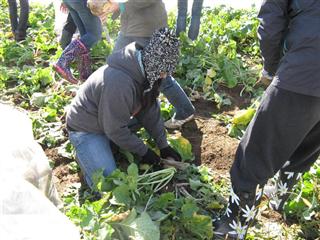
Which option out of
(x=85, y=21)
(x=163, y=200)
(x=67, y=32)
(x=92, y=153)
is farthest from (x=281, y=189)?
(x=67, y=32)

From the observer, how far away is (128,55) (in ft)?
7.69

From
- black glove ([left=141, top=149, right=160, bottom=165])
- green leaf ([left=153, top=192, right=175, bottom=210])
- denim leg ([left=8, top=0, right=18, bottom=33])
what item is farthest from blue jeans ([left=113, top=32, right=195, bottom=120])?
denim leg ([left=8, top=0, right=18, bottom=33])

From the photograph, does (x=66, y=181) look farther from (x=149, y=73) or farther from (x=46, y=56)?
(x=46, y=56)

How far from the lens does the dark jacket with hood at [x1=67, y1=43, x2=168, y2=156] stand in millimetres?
2338

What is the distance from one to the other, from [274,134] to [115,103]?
0.88 meters

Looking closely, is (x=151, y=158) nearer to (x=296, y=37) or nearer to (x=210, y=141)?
(x=210, y=141)

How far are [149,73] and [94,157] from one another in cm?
63

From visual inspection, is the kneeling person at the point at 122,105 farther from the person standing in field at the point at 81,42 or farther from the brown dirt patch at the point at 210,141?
the person standing in field at the point at 81,42

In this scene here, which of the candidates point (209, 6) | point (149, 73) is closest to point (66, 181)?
point (149, 73)

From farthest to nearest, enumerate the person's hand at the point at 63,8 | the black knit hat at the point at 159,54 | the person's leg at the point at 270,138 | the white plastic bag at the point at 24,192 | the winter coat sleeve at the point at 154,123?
the person's hand at the point at 63,8, the winter coat sleeve at the point at 154,123, the black knit hat at the point at 159,54, the person's leg at the point at 270,138, the white plastic bag at the point at 24,192

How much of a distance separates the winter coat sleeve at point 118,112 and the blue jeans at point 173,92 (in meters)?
0.64

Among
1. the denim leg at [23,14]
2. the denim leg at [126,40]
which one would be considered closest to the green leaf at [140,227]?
the denim leg at [126,40]

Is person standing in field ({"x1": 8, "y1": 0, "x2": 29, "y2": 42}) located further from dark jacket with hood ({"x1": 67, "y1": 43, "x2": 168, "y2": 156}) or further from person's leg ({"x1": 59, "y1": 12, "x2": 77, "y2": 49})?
dark jacket with hood ({"x1": 67, "y1": 43, "x2": 168, "y2": 156})

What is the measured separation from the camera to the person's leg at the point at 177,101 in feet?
10.1
